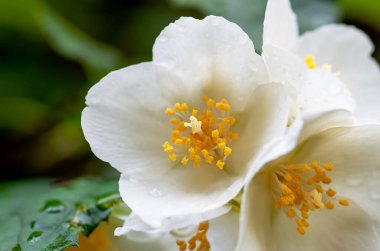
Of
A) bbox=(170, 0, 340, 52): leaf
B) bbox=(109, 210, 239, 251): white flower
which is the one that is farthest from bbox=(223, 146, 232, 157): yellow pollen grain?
bbox=(170, 0, 340, 52): leaf

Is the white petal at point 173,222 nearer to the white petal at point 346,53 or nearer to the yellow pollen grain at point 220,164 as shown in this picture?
the yellow pollen grain at point 220,164

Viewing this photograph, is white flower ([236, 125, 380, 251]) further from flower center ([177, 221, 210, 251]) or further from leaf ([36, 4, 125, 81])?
leaf ([36, 4, 125, 81])

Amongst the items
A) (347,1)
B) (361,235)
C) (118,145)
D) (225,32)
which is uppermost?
(225,32)

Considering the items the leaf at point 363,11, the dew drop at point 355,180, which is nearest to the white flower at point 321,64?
the dew drop at point 355,180

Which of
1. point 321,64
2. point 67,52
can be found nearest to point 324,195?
point 321,64

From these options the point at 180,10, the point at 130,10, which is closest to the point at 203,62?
the point at 180,10

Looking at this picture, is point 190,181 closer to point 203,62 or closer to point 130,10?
point 203,62
